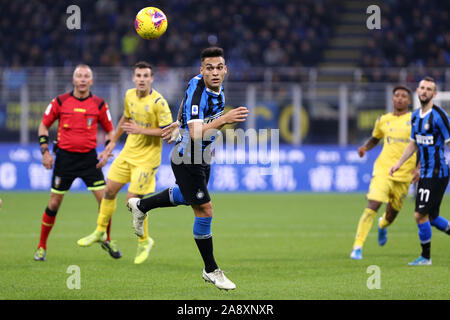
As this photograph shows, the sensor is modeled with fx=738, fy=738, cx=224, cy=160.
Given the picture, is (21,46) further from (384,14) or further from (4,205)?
(384,14)

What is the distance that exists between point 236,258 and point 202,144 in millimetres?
2766

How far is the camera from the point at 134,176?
940 cm

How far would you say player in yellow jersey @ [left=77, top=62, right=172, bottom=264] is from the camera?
9.39 m

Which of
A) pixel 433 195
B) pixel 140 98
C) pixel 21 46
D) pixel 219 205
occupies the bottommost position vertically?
pixel 219 205

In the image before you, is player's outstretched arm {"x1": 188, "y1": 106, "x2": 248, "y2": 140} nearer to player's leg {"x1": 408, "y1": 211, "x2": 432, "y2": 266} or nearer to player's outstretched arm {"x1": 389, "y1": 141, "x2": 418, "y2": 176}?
player's outstretched arm {"x1": 389, "y1": 141, "x2": 418, "y2": 176}

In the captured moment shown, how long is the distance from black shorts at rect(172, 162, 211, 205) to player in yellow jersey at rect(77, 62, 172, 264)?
7.10 feet

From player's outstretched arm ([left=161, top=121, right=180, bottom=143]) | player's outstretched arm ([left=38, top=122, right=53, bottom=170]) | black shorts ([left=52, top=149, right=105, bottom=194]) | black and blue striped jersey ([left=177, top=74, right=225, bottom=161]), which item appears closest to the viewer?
black and blue striped jersey ([left=177, top=74, right=225, bottom=161])

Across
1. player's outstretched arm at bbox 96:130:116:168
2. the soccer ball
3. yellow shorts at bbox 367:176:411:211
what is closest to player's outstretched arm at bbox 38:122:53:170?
player's outstretched arm at bbox 96:130:116:168

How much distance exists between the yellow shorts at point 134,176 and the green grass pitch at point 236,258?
2.97 ft

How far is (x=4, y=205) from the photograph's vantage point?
16.2m

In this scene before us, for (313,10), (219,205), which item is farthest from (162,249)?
(313,10)

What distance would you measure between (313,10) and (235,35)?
3.34 m

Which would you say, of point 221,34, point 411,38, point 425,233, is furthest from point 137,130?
point 411,38

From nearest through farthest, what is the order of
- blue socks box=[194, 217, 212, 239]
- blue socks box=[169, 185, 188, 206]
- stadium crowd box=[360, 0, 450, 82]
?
blue socks box=[194, 217, 212, 239], blue socks box=[169, 185, 188, 206], stadium crowd box=[360, 0, 450, 82]
